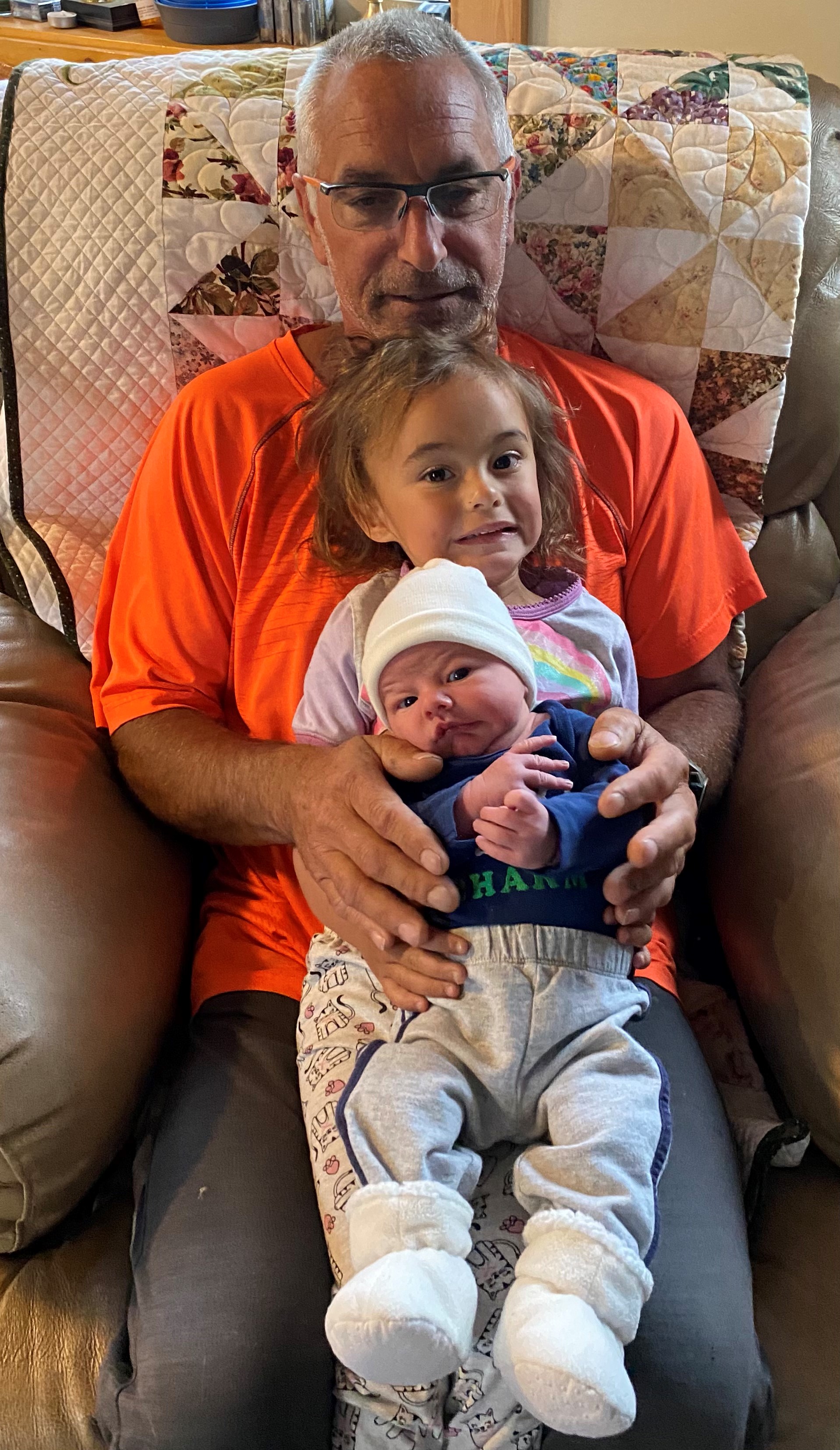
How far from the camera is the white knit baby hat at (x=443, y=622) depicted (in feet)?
3.17

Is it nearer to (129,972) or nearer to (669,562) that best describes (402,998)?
(129,972)

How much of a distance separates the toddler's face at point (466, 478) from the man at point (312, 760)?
7.7 inches

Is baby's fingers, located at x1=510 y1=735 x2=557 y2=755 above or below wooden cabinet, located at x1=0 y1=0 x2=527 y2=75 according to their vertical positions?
below

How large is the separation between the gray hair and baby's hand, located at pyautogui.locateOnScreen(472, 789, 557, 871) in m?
0.82

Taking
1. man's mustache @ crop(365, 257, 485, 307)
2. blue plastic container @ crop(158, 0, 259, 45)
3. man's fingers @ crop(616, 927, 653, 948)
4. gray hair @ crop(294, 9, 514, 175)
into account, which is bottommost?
man's fingers @ crop(616, 927, 653, 948)

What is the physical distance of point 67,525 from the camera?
1.52 meters

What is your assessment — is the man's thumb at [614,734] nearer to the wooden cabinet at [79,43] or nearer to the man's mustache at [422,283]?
the man's mustache at [422,283]

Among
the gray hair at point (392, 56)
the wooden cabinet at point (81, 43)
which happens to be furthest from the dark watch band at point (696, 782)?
the wooden cabinet at point (81, 43)

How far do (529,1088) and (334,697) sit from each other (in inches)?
17.8

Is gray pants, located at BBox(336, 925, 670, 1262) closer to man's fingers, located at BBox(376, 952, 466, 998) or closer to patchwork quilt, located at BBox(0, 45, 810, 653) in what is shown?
man's fingers, located at BBox(376, 952, 466, 998)

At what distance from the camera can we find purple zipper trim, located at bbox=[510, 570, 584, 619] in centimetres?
116

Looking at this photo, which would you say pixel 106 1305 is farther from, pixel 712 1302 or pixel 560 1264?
pixel 712 1302

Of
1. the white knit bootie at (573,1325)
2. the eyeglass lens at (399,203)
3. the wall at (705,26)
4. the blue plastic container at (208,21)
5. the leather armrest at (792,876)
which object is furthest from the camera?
the blue plastic container at (208,21)

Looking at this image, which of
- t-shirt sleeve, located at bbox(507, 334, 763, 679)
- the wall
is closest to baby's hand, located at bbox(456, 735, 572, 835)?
t-shirt sleeve, located at bbox(507, 334, 763, 679)
